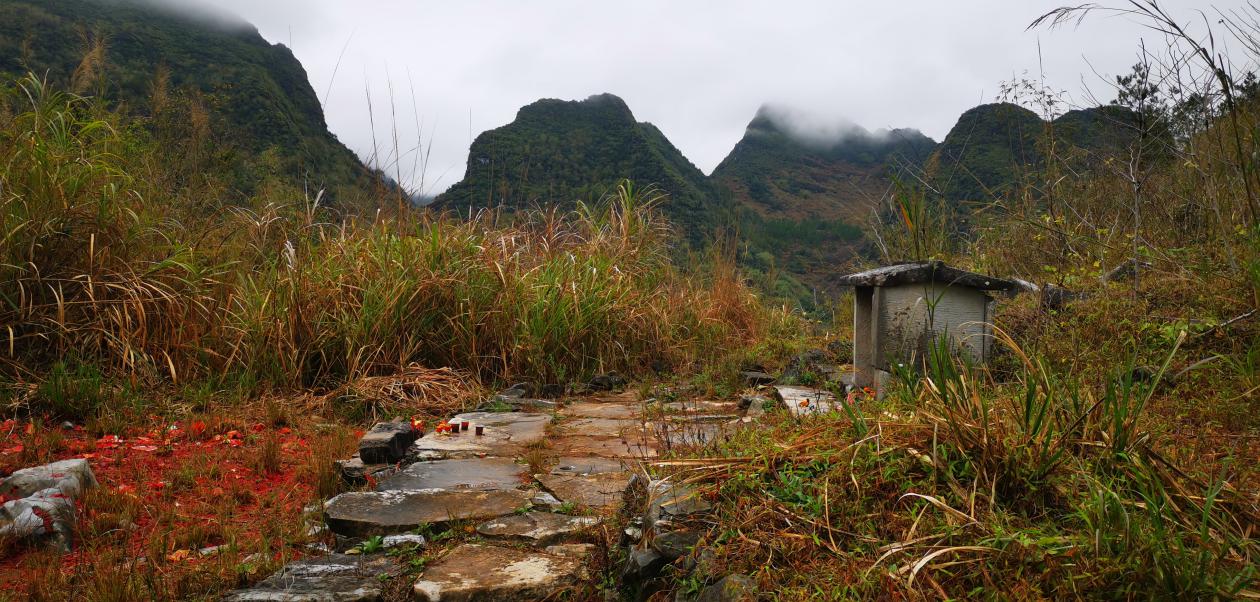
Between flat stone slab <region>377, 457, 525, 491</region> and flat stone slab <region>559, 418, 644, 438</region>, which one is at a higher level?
flat stone slab <region>559, 418, 644, 438</region>

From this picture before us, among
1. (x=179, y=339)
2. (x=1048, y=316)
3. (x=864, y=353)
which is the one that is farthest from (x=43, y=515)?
(x=1048, y=316)

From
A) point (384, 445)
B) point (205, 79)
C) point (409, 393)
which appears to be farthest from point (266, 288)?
point (205, 79)

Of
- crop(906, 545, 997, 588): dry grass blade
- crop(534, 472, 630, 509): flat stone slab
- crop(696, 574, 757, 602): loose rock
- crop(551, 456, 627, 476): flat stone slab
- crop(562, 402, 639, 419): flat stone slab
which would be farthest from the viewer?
crop(562, 402, 639, 419): flat stone slab

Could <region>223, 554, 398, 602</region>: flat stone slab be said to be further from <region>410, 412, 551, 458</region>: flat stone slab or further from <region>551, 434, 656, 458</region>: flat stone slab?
<region>551, 434, 656, 458</region>: flat stone slab

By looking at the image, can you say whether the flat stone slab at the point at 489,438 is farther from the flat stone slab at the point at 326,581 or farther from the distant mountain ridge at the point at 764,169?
the distant mountain ridge at the point at 764,169

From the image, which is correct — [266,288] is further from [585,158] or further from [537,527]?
[585,158]

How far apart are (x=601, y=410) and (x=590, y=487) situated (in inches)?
63.1

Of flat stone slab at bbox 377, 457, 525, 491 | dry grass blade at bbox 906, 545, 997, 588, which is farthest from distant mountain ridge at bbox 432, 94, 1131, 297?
dry grass blade at bbox 906, 545, 997, 588

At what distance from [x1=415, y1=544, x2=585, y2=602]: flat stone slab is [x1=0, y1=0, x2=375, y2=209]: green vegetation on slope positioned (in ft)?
18.5

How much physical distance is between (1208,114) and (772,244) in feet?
59.4

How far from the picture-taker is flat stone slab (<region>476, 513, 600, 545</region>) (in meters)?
2.09

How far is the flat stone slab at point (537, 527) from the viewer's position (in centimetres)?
209

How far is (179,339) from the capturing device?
12.9 ft

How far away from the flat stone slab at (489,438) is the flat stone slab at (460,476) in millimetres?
117
